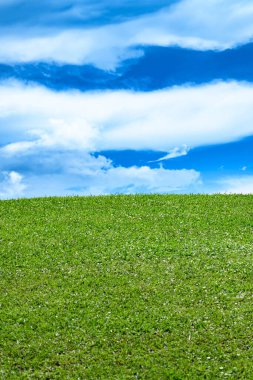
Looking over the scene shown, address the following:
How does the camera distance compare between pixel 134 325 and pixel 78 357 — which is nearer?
pixel 78 357

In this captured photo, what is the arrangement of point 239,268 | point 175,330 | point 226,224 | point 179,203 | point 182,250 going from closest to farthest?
point 175,330 → point 239,268 → point 182,250 → point 226,224 → point 179,203

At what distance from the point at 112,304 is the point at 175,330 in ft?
7.53

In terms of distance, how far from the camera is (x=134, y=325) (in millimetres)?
16219

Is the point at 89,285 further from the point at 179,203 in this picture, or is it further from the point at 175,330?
the point at 179,203

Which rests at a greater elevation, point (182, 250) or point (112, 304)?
point (182, 250)

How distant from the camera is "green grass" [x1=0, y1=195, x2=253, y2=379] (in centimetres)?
1488

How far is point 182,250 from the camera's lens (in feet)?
71.7

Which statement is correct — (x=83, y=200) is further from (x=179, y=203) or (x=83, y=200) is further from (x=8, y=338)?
(x=8, y=338)

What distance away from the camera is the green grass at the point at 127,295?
48.8 feet

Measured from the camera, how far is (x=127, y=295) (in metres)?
17.9

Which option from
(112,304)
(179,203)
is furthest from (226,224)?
(112,304)

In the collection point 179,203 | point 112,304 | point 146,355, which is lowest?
point 146,355

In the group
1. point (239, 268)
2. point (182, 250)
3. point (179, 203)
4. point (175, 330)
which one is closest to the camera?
point (175, 330)

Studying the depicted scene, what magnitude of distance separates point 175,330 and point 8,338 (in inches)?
184
